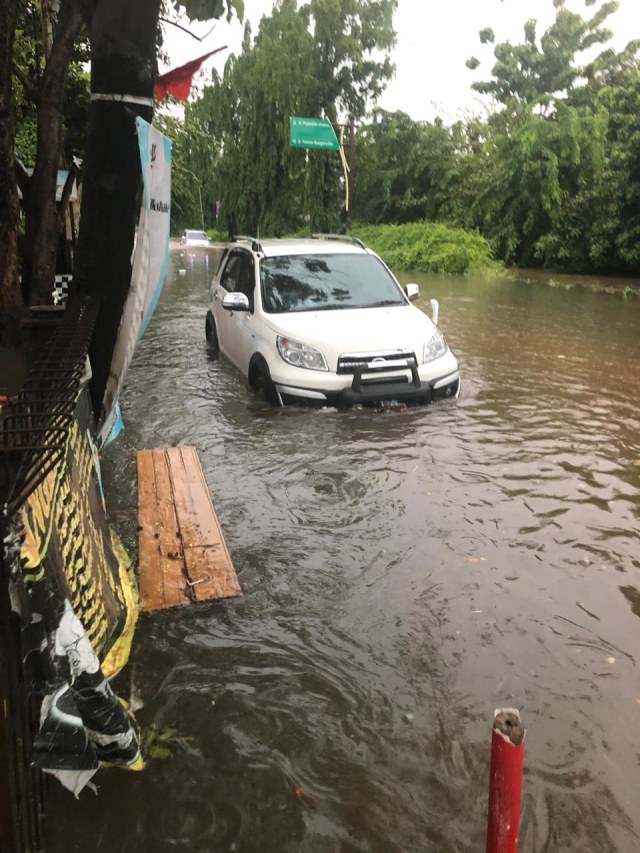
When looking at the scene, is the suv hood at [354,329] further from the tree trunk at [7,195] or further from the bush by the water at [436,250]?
the bush by the water at [436,250]

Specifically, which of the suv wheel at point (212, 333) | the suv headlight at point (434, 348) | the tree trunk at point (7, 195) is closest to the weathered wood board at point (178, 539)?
the tree trunk at point (7, 195)

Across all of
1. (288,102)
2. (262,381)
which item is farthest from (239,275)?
(288,102)

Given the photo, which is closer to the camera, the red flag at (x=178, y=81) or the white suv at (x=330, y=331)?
the red flag at (x=178, y=81)

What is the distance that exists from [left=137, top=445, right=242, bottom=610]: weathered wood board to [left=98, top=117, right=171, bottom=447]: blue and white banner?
2.11ft

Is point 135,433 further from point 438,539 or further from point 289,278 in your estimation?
point 438,539

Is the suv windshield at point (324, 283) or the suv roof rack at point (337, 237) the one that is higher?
the suv roof rack at point (337, 237)

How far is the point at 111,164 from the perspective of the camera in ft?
13.8

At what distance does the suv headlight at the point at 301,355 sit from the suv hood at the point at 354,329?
5 centimetres

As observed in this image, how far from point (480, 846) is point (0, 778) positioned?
5.26ft

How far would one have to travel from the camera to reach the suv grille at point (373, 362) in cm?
693

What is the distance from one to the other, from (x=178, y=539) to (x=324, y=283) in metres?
4.43

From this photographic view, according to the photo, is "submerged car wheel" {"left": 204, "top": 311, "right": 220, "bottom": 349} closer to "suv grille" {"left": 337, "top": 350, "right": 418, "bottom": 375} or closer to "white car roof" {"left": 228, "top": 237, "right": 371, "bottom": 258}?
"white car roof" {"left": 228, "top": 237, "right": 371, "bottom": 258}

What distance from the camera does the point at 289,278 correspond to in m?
7.96

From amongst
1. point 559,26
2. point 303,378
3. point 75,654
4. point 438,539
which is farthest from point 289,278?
point 559,26
